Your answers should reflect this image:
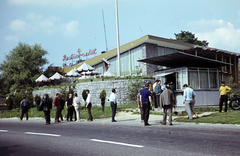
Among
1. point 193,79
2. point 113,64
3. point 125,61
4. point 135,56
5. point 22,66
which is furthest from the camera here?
point 22,66

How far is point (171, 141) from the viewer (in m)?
7.77

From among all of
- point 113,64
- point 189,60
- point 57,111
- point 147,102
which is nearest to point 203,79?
point 189,60

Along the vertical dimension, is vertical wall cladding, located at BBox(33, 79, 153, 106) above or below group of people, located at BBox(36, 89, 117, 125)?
above

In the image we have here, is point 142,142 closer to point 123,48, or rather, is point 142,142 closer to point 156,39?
point 156,39

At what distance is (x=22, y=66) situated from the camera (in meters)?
47.2

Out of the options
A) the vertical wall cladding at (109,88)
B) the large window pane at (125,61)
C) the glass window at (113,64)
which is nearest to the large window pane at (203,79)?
the vertical wall cladding at (109,88)

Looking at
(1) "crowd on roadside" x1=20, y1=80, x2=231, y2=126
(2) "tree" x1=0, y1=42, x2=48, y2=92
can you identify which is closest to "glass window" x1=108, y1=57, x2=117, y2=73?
(2) "tree" x1=0, y1=42, x2=48, y2=92

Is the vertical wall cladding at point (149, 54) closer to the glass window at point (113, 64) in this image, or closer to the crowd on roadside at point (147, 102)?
the glass window at point (113, 64)

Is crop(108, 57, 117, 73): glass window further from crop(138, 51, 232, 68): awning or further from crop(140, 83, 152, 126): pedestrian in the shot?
crop(140, 83, 152, 126): pedestrian

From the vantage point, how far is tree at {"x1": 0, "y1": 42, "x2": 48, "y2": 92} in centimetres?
4600

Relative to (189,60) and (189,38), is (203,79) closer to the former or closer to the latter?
(189,60)

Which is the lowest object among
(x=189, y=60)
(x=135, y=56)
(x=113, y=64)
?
(x=189, y=60)

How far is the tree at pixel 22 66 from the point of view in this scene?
151 ft

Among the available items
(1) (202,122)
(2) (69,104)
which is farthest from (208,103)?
(2) (69,104)
